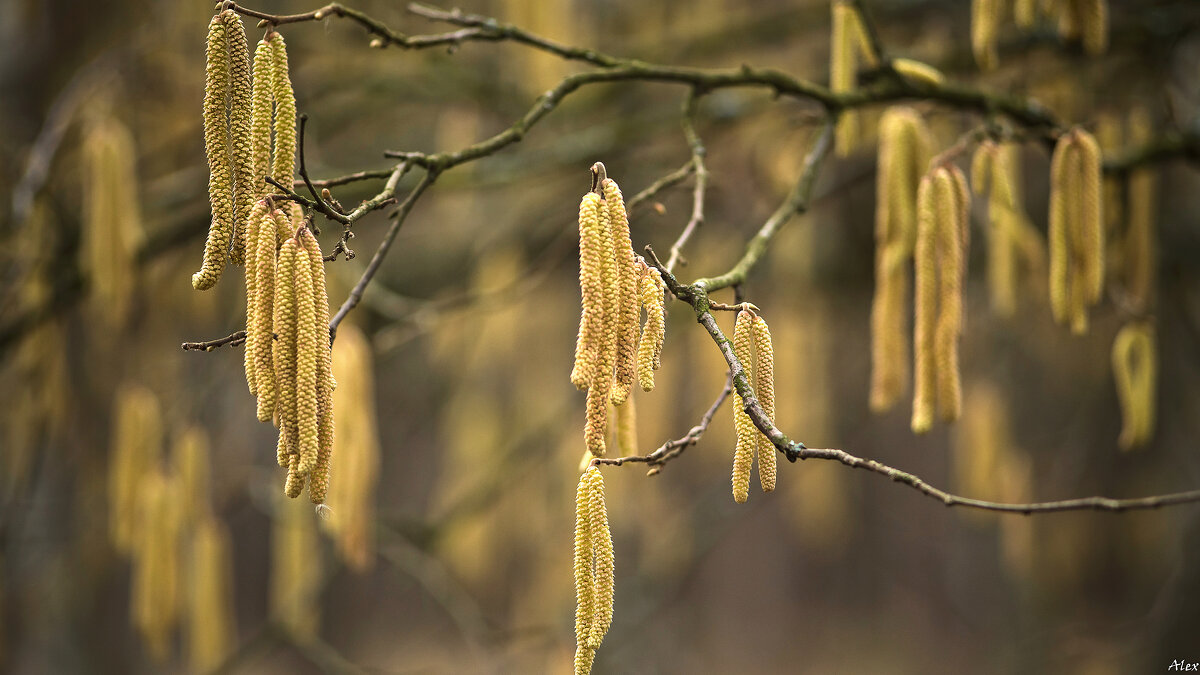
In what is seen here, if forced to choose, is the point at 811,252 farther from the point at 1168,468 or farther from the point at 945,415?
the point at 945,415

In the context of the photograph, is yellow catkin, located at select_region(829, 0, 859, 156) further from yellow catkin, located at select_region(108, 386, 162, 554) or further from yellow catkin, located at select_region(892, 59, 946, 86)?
yellow catkin, located at select_region(108, 386, 162, 554)

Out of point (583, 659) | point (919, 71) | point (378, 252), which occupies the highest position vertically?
point (919, 71)

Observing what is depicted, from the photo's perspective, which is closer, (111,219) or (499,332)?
(111,219)

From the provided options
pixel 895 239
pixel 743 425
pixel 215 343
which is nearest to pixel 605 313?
pixel 743 425

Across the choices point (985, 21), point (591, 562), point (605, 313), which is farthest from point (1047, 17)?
point (591, 562)

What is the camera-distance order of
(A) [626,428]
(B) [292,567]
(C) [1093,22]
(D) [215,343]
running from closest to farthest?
(D) [215,343] → (A) [626,428] → (C) [1093,22] → (B) [292,567]

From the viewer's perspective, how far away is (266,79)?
39.4 inches

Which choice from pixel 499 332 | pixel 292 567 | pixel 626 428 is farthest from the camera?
pixel 499 332

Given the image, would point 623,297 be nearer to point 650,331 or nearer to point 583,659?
point 650,331

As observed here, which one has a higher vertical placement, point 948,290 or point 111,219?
point 111,219

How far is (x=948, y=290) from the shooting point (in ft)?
4.79

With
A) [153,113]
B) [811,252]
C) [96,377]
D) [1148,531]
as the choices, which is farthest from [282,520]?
[1148,531]

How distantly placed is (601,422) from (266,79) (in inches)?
18.8

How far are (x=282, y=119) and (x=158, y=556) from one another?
1.46 meters
